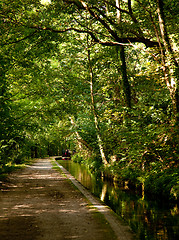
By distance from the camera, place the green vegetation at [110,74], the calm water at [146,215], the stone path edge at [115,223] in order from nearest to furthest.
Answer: the stone path edge at [115,223], the calm water at [146,215], the green vegetation at [110,74]

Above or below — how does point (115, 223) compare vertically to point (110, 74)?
below

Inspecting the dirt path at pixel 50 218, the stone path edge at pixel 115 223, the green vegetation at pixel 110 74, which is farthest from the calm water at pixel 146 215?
the dirt path at pixel 50 218

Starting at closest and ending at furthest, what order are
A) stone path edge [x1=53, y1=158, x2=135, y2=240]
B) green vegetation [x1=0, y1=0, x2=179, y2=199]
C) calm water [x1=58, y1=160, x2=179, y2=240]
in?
stone path edge [x1=53, y1=158, x2=135, y2=240] → calm water [x1=58, y1=160, x2=179, y2=240] → green vegetation [x1=0, y1=0, x2=179, y2=199]

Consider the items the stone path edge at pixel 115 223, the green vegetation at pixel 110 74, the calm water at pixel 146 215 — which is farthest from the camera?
the green vegetation at pixel 110 74

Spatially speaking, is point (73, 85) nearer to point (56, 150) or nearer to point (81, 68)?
point (81, 68)

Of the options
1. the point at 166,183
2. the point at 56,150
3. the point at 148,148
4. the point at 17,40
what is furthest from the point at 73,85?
the point at 56,150

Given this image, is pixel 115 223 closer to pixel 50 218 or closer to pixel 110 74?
pixel 50 218

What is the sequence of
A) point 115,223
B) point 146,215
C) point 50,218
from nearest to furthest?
point 115,223, point 50,218, point 146,215

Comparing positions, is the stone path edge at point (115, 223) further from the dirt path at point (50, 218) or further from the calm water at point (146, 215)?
the calm water at point (146, 215)

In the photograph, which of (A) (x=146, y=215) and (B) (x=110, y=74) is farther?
(B) (x=110, y=74)

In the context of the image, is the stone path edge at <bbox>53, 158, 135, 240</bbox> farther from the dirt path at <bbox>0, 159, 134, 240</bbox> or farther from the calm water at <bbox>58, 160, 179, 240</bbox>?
the calm water at <bbox>58, 160, 179, 240</bbox>

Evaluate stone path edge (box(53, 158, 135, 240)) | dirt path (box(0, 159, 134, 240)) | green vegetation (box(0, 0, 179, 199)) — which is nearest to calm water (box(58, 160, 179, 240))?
stone path edge (box(53, 158, 135, 240))

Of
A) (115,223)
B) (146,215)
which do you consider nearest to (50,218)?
(115,223)

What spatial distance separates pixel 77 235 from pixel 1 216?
8.05ft
